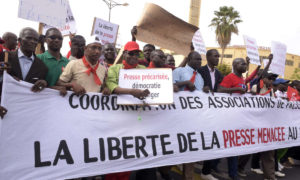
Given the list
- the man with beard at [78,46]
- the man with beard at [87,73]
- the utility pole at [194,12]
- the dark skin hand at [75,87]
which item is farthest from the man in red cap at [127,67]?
the utility pole at [194,12]

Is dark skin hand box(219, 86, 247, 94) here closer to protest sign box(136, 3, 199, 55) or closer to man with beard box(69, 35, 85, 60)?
protest sign box(136, 3, 199, 55)

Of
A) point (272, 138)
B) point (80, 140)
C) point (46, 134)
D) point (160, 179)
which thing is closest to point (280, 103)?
point (272, 138)

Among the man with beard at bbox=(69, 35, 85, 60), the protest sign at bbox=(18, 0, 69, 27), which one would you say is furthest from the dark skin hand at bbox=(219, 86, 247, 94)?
the protest sign at bbox=(18, 0, 69, 27)

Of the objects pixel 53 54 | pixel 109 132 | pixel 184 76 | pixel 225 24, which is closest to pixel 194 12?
pixel 184 76

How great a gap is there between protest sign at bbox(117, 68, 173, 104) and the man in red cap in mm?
80

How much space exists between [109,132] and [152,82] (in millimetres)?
732

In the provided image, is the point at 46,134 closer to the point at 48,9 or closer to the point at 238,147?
the point at 48,9

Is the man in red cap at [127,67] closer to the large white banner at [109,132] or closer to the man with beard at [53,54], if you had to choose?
the large white banner at [109,132]

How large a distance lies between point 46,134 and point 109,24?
461cm

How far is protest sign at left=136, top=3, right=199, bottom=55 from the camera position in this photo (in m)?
4.25

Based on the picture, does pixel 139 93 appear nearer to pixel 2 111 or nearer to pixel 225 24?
pixel 2 111

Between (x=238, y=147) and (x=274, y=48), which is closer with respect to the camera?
(x=238, y=147)

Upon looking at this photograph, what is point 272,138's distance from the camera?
4633 millimetres

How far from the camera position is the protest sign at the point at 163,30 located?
13.9 feet
